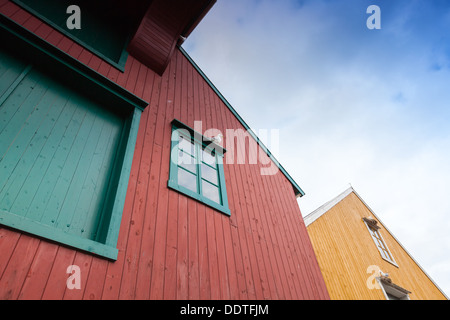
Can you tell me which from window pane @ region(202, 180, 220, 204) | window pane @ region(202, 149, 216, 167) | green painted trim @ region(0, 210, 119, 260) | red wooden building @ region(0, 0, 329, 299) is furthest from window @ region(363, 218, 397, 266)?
green painted trim @ region(0, 210, 119, 260)

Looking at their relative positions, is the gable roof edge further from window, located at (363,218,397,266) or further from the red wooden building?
the red wooden building

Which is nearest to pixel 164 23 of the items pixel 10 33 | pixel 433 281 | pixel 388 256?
pixel 10 33

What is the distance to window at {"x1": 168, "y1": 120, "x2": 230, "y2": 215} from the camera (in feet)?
13.1

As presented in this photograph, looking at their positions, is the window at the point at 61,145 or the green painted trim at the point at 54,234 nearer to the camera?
the green painted trim at the point at 54,234

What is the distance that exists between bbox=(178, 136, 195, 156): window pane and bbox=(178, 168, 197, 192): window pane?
19.6 inches

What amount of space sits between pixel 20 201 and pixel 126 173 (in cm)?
107

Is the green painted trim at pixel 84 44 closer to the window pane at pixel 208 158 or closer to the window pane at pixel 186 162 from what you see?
the window pane at pixel 186 162

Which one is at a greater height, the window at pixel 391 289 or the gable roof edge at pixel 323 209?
the gable roof edge at pixel 323 209

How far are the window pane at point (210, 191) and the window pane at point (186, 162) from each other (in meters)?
0.29

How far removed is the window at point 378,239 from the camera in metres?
11.3

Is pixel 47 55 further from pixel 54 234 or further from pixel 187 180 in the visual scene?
pixel 187 180

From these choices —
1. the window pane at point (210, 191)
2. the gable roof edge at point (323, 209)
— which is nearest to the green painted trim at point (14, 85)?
the window pane at point (210, 191)

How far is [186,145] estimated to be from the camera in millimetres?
4641

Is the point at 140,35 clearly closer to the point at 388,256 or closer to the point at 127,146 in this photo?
the point at 127,146
